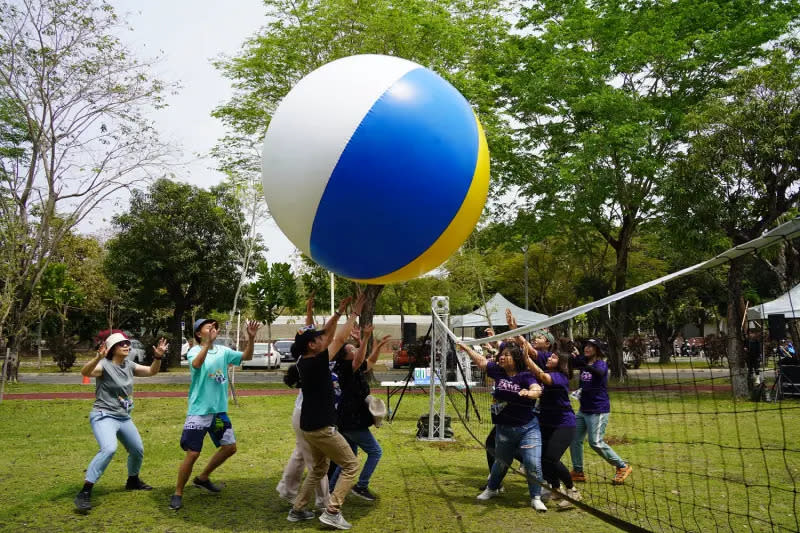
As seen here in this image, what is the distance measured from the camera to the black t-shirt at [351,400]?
6.34 meters

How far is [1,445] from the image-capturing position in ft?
32.7

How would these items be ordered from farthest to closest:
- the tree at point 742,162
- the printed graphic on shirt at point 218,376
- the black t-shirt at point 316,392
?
the tree at point 742,162, the printed graphic on shirt at point 218,376, the black t-shirt at point 316,392

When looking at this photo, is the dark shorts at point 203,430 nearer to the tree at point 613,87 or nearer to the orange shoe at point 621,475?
the orange shoe at point 621,475

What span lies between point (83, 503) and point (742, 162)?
1525 centimetres

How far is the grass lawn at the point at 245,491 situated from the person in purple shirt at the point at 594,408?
3.26ft

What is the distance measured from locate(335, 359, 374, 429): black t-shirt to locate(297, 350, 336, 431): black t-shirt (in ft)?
2.42

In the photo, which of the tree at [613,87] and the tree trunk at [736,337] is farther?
the tree at [613,87]

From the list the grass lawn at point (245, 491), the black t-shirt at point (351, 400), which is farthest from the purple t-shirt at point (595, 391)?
the black t-shirt at point (351, 400)

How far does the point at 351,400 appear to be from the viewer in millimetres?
6348

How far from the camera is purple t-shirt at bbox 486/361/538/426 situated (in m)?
6.13

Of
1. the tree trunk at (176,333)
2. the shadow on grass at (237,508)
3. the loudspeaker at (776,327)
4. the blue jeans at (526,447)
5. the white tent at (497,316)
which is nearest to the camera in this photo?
the shadow on grass at (237,508)

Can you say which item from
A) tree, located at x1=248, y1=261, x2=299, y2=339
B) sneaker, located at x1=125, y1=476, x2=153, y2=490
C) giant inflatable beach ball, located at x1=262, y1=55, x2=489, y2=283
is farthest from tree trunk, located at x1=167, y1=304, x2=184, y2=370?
giant inflatable beach ball, located at x1=262, y1=55, x2=489, y2=283

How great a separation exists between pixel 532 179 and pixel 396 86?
→ 1658 cm

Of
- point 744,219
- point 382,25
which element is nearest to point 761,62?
point 744,219
